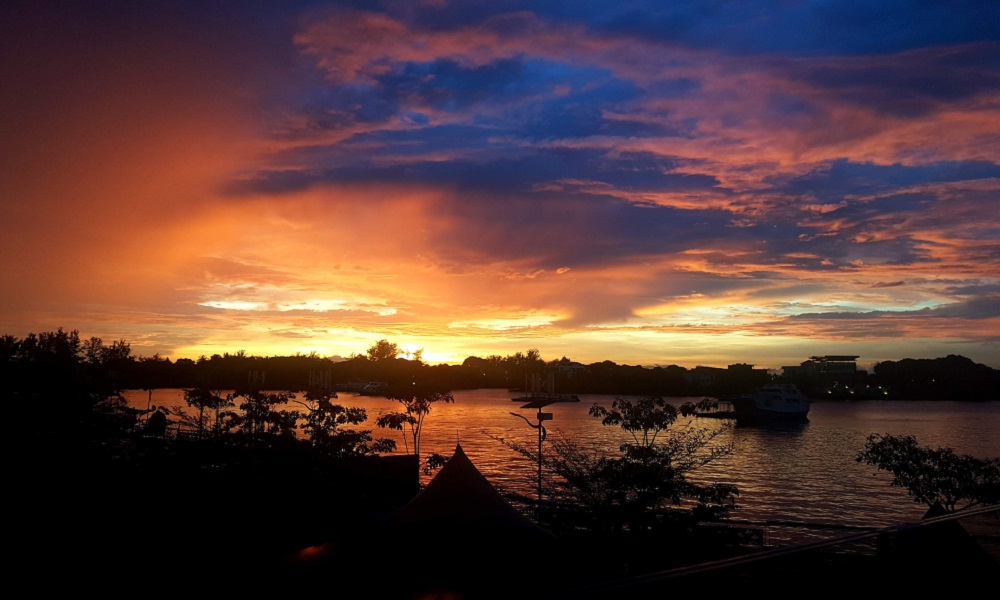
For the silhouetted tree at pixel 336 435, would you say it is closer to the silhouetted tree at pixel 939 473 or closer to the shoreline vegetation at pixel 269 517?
the shoreline vegetation at pixel 269 517

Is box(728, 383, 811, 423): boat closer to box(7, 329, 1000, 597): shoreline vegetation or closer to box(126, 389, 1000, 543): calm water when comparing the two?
box(126, 389, 1000, 543): calm water

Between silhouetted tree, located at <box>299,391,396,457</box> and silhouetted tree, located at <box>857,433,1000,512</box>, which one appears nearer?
silhouetted tree, located at <box>857,433,1000,512</box>

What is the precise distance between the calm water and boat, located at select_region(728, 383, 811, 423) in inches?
189

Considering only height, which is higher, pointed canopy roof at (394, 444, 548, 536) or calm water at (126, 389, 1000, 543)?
pointed canopy roof at (394, 444, 548, 536)

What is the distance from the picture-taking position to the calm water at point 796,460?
37.2m

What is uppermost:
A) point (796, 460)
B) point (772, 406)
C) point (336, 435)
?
point (336, 435)

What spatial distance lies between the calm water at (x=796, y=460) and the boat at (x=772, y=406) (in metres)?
4.79

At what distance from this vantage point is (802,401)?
106 meters

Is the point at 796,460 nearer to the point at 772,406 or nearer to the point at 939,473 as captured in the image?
the point at 939,473

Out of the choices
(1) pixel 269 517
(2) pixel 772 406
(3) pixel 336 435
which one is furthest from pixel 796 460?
(1) pixel 269 517

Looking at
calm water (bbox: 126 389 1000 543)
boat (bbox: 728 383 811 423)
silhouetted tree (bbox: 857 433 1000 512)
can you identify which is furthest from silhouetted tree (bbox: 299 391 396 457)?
boat (bbox: 728 383 811 423)

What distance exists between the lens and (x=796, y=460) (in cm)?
6022

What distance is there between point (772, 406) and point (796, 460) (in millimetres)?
47585

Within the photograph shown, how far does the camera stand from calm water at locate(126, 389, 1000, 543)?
122 ft
